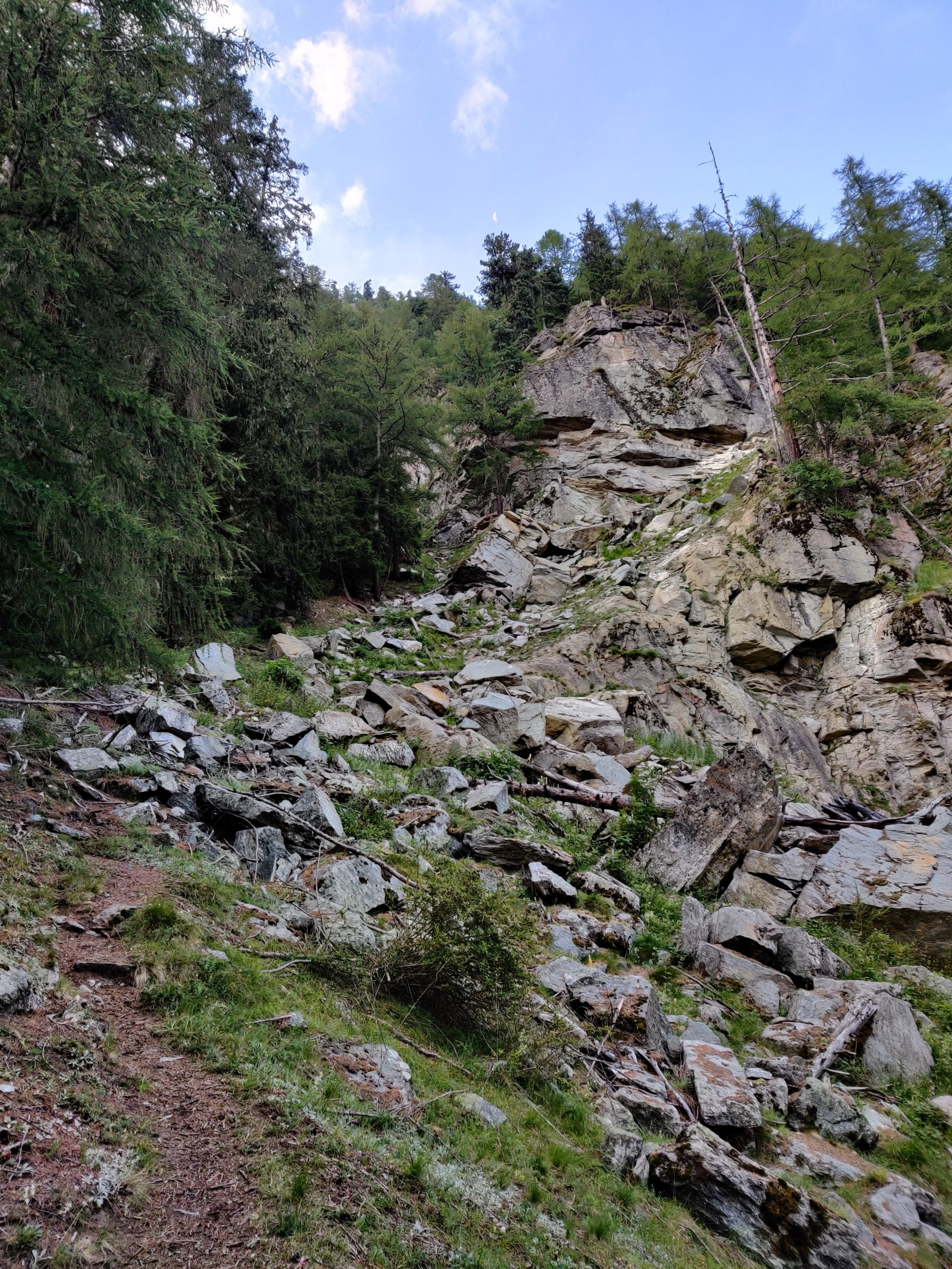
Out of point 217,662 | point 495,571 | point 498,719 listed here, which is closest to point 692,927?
point 498,719

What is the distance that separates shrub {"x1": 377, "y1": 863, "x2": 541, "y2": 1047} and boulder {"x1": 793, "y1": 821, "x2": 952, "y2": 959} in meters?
4.82

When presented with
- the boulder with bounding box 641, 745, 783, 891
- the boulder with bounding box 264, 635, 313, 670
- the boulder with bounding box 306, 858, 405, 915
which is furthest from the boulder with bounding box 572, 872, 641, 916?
the boulder with bounding box 264, 635, 313, 670

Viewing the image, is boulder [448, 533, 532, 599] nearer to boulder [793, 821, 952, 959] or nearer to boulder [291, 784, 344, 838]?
boulder [793, 821, 952, 959]

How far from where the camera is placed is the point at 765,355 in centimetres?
2130

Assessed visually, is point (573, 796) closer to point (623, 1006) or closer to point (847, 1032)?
point (623, 1006)

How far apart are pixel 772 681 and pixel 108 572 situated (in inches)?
586

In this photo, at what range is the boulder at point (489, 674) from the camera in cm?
1451

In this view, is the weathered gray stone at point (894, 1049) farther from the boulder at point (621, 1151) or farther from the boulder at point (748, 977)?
the boulder at point (621, 1151)

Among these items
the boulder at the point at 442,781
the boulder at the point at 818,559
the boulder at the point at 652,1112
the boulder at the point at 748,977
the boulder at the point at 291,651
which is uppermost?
the boulder at the point at 291,651

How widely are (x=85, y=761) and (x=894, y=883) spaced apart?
949cm

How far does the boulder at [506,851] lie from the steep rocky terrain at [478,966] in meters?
0.04

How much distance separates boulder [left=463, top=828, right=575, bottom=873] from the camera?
745 cm

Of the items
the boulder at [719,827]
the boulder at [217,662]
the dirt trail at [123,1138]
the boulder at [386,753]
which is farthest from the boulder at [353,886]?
the boulder at [217,662]

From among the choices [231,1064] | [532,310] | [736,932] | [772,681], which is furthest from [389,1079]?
[532,310]
